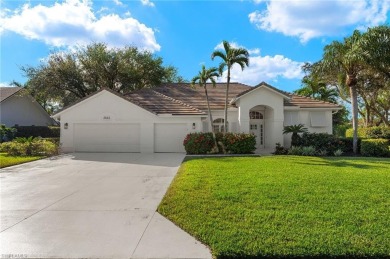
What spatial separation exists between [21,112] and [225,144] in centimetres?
2525

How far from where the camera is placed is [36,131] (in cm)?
2880

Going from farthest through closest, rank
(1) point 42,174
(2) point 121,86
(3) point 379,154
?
(2) point 121,86
(3) point 379,154
(1) point 42,174

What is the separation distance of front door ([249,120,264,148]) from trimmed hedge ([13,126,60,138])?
20428 mm

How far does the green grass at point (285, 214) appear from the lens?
167 inches

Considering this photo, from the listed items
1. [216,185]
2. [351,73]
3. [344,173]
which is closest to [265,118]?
[351,73]

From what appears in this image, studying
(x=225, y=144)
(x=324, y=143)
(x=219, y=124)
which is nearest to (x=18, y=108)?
(x=219, y=124)

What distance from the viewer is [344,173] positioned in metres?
9.84

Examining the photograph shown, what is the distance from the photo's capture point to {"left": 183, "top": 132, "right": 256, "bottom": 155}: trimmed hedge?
1717 cm

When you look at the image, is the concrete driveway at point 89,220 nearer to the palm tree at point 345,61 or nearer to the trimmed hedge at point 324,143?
the trimmed hedge at point 324,143

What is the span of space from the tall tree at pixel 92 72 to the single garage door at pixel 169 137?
11388 mm

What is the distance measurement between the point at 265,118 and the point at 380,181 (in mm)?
13671

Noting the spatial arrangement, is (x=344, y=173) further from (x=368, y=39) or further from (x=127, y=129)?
(x=127, y=129)

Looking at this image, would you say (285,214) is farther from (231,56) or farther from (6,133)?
(6,133)

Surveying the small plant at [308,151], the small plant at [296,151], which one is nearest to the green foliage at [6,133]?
the small plant at [296,151]
